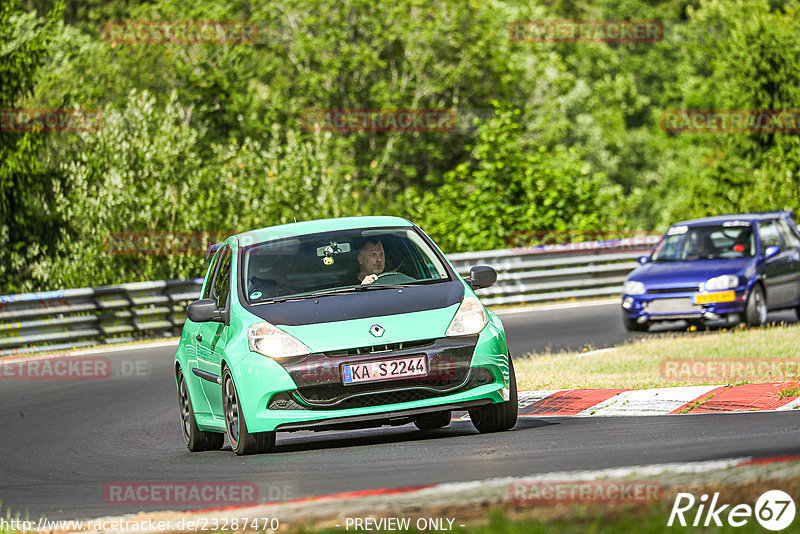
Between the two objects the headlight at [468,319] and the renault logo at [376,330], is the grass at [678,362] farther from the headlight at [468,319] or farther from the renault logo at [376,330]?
the renault logo at [376,330]

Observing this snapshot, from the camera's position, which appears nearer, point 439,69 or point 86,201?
point 86,201

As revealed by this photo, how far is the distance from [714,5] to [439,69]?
23.4m

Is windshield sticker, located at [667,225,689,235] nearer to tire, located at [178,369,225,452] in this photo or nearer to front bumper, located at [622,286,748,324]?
front bumper, located at [622,286,748,324]

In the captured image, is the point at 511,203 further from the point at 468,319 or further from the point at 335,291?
the point at 468,319

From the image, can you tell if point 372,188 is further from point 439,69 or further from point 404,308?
point 404,308

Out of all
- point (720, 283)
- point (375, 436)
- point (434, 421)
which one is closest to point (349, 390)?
point (375, 436)

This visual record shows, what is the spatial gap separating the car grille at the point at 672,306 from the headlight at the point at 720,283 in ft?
1.00

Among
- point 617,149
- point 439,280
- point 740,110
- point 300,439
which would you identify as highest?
point 439,280

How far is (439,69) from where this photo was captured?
4722 cm

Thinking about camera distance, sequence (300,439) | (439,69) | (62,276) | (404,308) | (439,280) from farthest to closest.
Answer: (439,69)
(62,276)
(300,439)
(439,280)
(404,308)

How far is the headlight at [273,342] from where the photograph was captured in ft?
28.6

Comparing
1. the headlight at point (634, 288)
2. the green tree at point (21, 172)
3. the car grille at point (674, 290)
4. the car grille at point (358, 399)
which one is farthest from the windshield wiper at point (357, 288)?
the green tree at point (21, 172)

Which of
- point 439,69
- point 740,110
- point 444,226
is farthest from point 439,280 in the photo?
point 439,69

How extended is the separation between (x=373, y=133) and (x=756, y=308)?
105ft
